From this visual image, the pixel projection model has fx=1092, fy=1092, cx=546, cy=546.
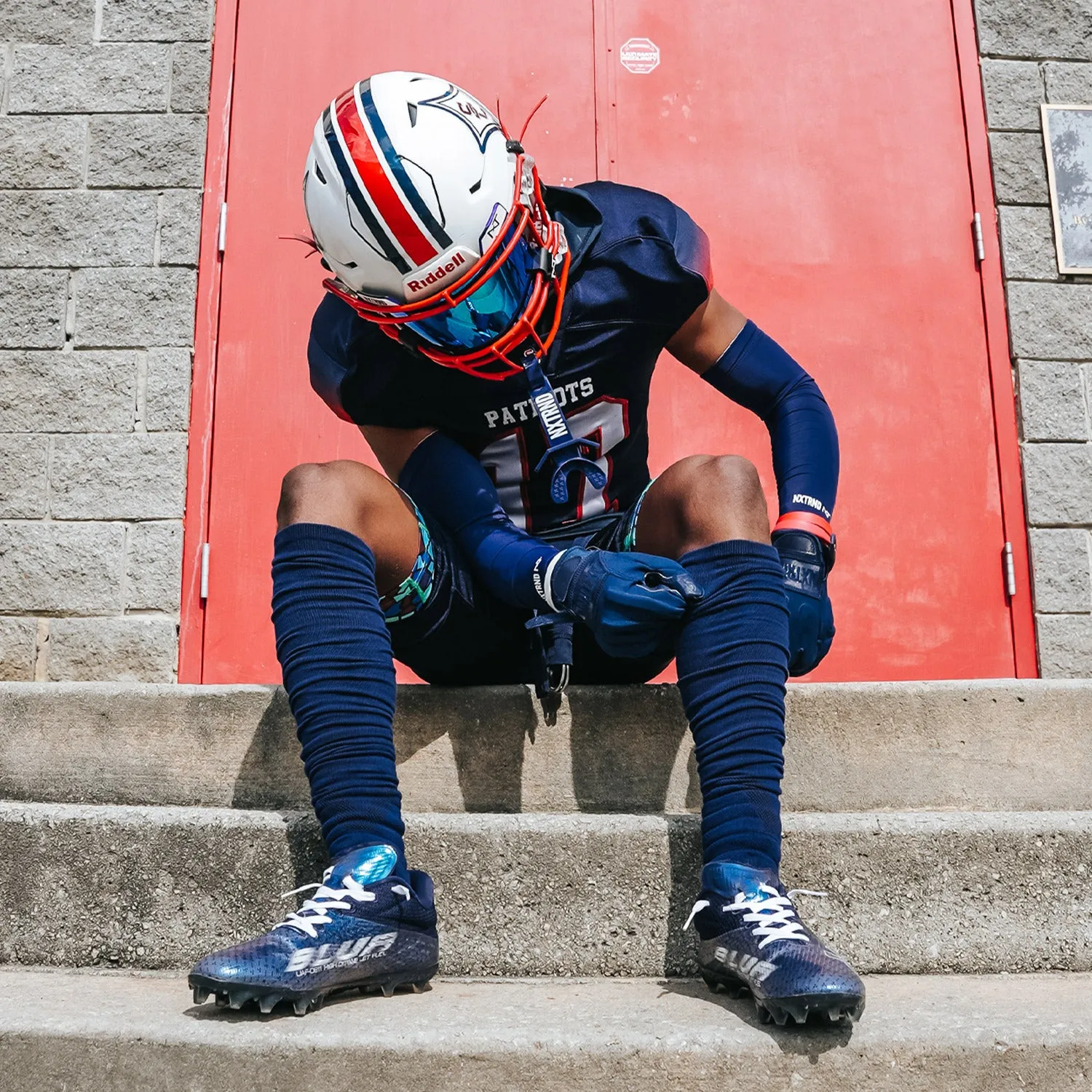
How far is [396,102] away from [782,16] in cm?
198

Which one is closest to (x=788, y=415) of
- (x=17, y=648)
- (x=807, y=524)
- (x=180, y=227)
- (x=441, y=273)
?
(x=807, y=524)

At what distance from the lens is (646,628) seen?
4.43 ft

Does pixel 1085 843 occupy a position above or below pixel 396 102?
below

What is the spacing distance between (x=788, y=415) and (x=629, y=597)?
0.57 metres

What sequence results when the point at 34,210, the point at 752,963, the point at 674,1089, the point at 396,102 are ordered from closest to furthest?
the point at 674,1089, the point at 752,963, the point at 396,102, the point at 34,210

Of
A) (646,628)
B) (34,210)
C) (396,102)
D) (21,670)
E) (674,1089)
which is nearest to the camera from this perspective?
(674,1089)

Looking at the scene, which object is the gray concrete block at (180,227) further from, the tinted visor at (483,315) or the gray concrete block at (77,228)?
the tinted visor at (483,315)

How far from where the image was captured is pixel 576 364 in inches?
68.3

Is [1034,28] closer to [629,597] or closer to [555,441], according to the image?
[555,441]

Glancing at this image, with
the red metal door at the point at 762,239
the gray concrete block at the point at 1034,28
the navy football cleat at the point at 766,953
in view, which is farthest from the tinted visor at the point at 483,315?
the gray concrete block at the point at 1034,28

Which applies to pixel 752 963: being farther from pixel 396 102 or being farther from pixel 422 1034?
pixel 396 102

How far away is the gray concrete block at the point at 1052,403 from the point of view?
293 centimetres

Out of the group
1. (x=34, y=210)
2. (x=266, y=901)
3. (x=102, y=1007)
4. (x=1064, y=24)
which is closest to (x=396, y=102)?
(x=266, y=901)

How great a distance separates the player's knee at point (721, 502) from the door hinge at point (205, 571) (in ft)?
5.68
